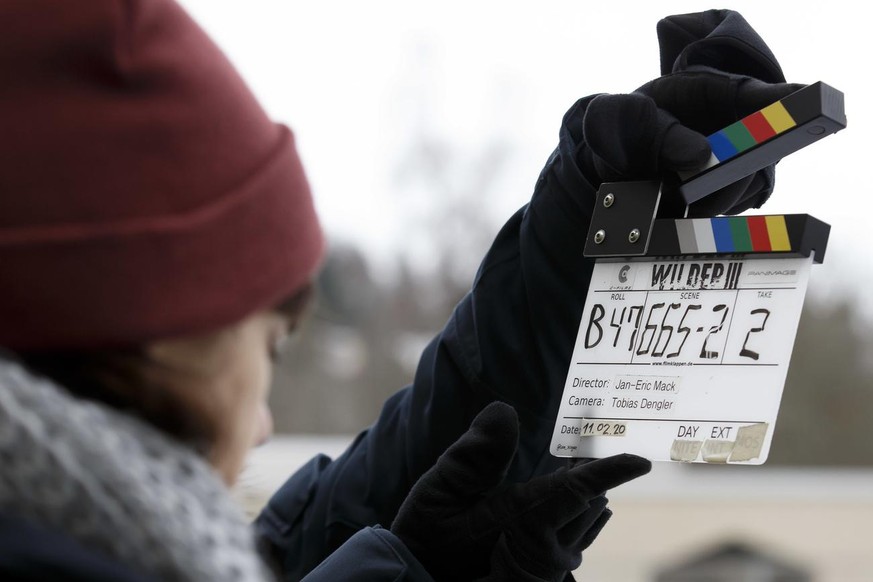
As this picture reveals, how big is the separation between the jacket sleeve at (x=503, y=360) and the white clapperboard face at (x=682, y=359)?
83 millimetres

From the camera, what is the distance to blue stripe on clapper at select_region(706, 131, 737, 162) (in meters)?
1.37

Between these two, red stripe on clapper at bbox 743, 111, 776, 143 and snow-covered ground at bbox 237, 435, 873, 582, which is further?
snow-covered ground at bbox 237, 435, 873, 582

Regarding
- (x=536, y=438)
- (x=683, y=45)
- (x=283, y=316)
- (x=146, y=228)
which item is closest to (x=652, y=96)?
(x=683, y=45)

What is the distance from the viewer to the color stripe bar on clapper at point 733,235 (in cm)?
135

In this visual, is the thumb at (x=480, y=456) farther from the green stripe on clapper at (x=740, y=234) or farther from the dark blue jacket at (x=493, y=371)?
the green stripe on clapper at (x=740, y=234)

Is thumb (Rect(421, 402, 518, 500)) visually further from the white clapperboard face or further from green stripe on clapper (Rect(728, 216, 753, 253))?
green stripe on clapper (Rect(728, 216, 753, 253))

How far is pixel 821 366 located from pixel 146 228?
15.4 m

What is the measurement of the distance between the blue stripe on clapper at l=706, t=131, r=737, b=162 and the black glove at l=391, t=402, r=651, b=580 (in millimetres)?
374

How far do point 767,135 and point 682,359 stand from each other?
281 millimetres

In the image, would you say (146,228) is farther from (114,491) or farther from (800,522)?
(800,522)

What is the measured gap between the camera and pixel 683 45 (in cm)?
152

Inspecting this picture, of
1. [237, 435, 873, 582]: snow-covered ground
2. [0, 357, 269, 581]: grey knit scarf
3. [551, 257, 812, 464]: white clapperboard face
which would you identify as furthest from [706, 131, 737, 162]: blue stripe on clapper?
[237, 435, 873, 582]: snow-covered ground

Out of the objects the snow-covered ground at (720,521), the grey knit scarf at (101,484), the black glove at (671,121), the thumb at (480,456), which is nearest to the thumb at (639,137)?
the black glove at (671,121)

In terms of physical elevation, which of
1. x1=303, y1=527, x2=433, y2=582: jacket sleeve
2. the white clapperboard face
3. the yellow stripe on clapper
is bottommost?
x1=303, y1=527, x2=433, y2=582: jacket sleeve
